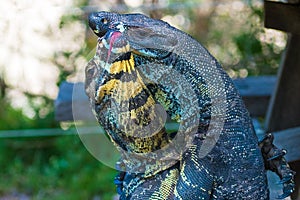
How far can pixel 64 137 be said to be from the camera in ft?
16.1

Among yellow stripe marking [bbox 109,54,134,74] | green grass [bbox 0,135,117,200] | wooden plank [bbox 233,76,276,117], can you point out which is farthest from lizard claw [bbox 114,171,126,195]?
green grass [bbox 0,135,117,200]

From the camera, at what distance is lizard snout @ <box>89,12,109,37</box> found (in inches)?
59.9

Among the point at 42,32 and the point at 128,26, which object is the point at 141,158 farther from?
the point at 42,32

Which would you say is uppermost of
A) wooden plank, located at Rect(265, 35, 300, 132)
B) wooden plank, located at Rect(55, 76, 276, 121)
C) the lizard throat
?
the lizard throat

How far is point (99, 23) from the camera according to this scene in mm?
1528

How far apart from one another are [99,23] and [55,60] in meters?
3.66

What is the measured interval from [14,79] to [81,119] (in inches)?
116

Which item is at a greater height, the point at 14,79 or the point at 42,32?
the point at 42,32

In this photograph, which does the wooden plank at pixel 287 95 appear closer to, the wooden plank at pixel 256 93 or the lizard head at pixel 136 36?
the wooden plank at pixel 256 93

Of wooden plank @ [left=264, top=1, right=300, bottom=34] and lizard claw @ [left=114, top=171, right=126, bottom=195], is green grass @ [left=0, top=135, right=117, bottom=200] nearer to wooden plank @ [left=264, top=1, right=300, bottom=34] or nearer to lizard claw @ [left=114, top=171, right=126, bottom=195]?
wooden plank @ [left=264, top=1, right=300, bottom=34]

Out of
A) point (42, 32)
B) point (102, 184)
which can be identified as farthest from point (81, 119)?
point (42, 32)

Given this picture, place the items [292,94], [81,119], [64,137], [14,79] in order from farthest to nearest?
[14,79]
[64,137]
[292,94]
[81,119]

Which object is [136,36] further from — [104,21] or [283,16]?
[283,16]

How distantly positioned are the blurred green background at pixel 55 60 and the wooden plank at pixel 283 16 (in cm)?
198
